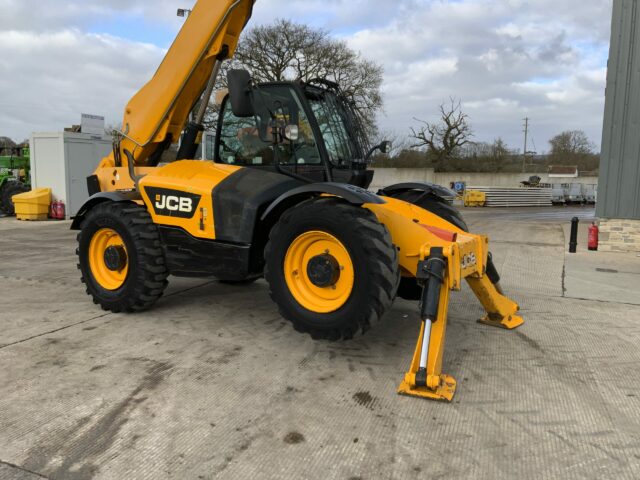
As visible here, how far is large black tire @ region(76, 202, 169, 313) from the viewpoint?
15.7 ft

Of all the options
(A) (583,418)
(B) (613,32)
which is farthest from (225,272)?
(B) (613,32)

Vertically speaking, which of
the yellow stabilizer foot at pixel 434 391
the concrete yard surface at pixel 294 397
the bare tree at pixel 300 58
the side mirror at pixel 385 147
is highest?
the bare tree at pixel 300 58

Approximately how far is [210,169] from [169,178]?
413 mm

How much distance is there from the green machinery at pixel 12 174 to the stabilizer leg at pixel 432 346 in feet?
54.6

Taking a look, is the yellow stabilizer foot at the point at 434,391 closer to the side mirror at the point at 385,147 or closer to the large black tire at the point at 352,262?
the large black tire at the point at 352,262

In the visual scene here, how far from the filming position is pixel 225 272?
4500 millimetres

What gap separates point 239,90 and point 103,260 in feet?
7.81

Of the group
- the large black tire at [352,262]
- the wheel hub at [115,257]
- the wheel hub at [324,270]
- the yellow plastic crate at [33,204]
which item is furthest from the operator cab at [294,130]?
the yellow plastic crate at [33,204]

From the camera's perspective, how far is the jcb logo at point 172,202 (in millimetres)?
4574

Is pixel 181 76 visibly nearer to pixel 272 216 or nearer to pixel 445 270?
pixel 272 216

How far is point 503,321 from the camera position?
487 centimetres

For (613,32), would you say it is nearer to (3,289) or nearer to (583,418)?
(583,418)

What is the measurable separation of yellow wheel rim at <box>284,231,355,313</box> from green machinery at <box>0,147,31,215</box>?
15.7 meters

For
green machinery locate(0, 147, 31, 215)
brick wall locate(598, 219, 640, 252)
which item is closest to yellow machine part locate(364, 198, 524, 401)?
brick wall locate(598, 219, 640, 252)
